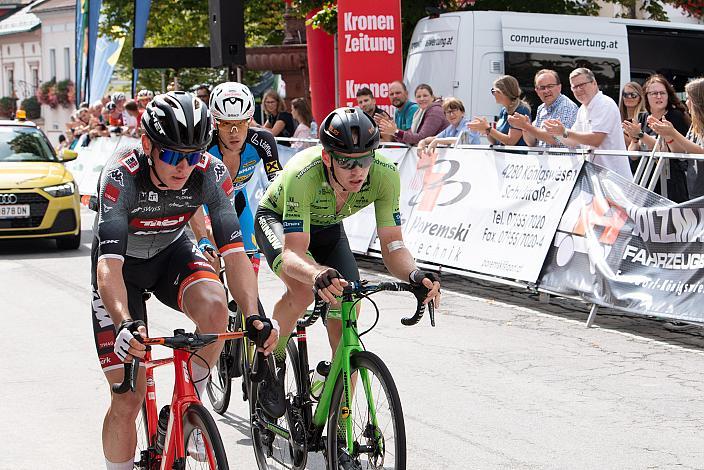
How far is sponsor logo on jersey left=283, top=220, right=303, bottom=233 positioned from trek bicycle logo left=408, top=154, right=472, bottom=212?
6.23 metres

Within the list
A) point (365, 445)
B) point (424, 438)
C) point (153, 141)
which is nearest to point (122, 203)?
point (153, 141)

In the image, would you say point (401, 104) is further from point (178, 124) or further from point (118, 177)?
point (178, 124)

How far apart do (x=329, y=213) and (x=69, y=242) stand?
1087cm

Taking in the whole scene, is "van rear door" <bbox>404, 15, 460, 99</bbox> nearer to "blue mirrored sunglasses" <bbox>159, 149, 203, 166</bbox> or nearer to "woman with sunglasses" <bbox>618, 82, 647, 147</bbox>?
"woman with sunglasses" <bbox>618, 82, 647, 147</bbox>

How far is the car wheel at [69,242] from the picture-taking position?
1555 cm

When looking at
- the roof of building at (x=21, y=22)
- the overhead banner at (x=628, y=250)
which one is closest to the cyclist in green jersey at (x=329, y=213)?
the overhead banner at (x=628, y=250)

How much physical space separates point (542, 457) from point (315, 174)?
193 cm

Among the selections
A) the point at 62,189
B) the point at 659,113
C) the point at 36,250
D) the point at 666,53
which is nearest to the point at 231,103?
the point at 659,113

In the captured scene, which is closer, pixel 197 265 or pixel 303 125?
pixel 197 265

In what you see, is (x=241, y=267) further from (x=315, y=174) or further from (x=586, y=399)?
(x=586, y=399)

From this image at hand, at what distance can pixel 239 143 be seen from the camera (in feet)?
22.6

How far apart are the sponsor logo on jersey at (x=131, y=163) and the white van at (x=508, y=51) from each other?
11103 mm

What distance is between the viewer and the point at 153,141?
4.45m

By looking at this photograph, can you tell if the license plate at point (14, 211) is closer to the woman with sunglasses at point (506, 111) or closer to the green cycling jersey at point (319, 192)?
the woman with sunglasses at point (506, 111)
